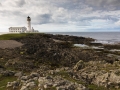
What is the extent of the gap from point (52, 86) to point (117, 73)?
9.62 metres

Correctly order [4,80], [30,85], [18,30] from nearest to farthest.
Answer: [30,85], [4,80], [18,30]

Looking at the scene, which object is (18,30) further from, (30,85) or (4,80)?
(30,85)

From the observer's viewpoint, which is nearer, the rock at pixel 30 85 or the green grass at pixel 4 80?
the rock at pixel 30 85

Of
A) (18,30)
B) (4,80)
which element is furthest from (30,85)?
(18,30)

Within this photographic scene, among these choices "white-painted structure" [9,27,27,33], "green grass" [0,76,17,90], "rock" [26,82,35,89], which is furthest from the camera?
"white-painted structure" [9,27,27,33]

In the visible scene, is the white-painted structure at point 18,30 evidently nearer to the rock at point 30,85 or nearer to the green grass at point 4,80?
the green grass at point 4,80

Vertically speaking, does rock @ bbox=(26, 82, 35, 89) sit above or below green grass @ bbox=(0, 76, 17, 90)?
above

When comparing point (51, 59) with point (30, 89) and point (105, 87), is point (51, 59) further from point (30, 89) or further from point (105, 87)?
point (30, 89)

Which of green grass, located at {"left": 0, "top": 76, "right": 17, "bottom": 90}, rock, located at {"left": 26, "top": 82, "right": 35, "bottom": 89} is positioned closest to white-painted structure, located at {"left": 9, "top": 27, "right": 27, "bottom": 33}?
green grass, located at {"left": 0, "top": 76, "right": 17, "bottom": 90}

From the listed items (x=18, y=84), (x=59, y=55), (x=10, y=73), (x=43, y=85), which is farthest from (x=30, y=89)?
(x=59, y=55)

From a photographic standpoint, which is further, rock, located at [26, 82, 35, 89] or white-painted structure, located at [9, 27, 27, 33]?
white-painted structure, located at [9, 27, 27, 33]

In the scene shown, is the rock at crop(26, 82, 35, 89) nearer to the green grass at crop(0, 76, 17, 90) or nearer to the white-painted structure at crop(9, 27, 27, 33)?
the green grass at crop(0, 76, 17, 90)

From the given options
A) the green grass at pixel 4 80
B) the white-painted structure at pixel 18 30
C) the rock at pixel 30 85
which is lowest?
the green grass at pixel 4 80

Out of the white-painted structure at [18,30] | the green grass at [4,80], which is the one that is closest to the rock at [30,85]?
the green grass at [4,80]
